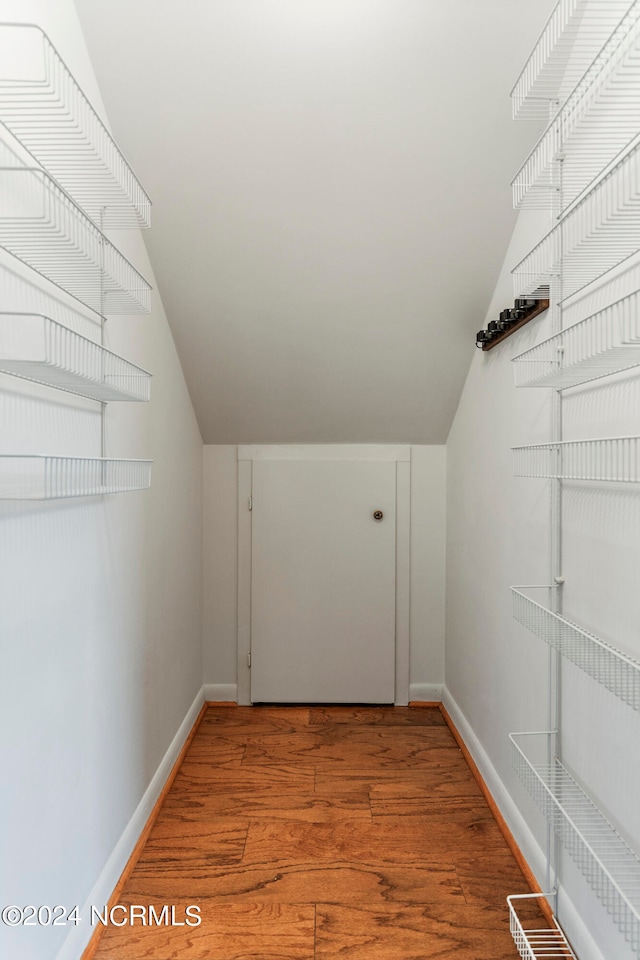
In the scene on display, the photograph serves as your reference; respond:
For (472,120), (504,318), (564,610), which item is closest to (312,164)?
(472,120)

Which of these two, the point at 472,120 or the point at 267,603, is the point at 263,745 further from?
the point at 472,120

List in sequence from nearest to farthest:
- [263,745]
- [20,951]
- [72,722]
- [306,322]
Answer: [20,951], [72,722], [306,322], [263,745]

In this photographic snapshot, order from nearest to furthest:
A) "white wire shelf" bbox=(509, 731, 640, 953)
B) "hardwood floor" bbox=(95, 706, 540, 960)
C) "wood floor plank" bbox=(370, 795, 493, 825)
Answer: "white wire shelf" bbox=(509, 731, 640, 953)
"hardwood floor" bbox=(95, 706, 540, 960)
"wood floor plank" bbox=(370, 795, 493, 825)

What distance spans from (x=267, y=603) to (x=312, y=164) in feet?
6.22

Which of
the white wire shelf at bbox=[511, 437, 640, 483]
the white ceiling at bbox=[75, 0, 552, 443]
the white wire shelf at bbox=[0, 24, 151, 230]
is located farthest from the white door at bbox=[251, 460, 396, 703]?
the white wire shelf at bbox=[0, 24, 151, 230]

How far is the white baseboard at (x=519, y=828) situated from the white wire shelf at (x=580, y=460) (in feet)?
3.27

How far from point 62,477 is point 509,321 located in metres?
1.39

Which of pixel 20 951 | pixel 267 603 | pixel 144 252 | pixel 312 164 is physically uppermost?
pixel 312 164

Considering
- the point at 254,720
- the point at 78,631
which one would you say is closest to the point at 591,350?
the point at 78,631

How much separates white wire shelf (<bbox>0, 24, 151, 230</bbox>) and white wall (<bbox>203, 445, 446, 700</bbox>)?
1.54m

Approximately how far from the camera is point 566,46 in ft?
4.71

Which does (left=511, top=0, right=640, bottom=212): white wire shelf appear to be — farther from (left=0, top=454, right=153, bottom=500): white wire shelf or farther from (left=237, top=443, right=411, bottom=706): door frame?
(left=237, top=443, right=411, bottom=706): door frame

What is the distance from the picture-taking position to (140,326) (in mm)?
2078

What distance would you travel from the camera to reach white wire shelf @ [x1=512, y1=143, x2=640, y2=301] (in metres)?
1.23
